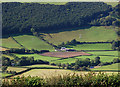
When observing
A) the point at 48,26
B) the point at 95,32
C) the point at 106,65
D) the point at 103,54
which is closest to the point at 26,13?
the point at 48,26

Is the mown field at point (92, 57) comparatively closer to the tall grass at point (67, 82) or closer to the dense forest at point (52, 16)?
the dense forest at point (52, 16)

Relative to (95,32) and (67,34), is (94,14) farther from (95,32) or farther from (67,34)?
(67,34)

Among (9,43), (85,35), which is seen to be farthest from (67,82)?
(85,35)

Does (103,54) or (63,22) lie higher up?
(63,22)

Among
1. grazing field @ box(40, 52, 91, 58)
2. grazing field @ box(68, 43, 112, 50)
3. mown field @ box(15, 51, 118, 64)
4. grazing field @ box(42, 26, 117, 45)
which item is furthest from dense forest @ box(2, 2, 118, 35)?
mown field @ box(15, 51, 118, 64)

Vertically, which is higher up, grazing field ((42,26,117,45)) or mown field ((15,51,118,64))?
grazing field ((42,26,117,45))

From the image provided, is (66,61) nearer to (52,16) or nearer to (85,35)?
(85,35)

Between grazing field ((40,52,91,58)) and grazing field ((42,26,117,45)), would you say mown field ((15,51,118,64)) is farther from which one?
grazing field ((42,26,117,45))
